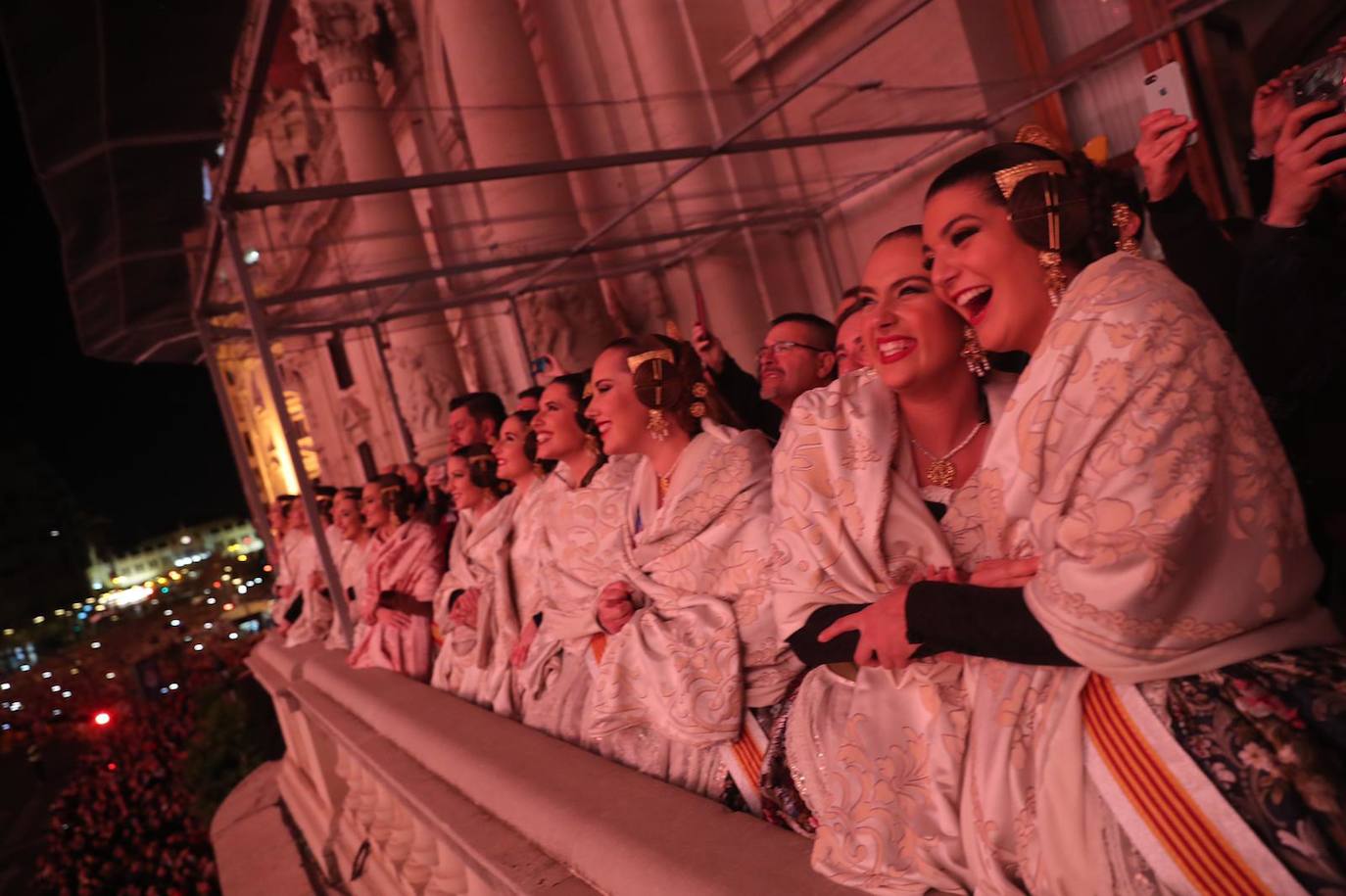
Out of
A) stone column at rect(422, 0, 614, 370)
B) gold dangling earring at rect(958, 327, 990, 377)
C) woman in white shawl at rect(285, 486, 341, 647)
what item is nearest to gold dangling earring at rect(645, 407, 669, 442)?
gold dangling earring at rect(958, 327, 990, 377)

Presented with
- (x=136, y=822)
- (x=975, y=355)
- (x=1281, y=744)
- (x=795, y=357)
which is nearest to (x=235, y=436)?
(x=136, y=822)

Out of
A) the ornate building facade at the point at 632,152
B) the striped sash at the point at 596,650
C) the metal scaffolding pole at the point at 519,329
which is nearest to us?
the striped sash at the point at 596,650

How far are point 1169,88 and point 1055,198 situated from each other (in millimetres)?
2029

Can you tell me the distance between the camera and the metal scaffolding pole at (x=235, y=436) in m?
7.77

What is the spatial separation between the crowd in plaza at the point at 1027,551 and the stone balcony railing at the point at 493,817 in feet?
0.58

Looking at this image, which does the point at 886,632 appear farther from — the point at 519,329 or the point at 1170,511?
the point at 519,329

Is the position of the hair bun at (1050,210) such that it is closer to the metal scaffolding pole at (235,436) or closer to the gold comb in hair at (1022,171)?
the gold comb in hair at (1022,171)

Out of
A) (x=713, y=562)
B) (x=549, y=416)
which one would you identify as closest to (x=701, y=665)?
(x=713, y=562)

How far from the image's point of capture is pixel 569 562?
3.32m

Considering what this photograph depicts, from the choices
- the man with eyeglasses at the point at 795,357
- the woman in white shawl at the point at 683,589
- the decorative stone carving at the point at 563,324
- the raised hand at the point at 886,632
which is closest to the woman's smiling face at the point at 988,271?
the raised hand at the point at 886,632

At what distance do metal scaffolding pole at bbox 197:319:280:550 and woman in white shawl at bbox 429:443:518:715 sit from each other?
3.86m

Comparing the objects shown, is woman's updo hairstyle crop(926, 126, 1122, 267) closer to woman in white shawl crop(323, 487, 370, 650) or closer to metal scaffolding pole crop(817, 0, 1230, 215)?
metal scaffolding pole crop(817, 0, 1230, 215)

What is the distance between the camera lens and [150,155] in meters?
5.56

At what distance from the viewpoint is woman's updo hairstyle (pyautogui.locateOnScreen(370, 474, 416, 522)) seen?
5.86 m
